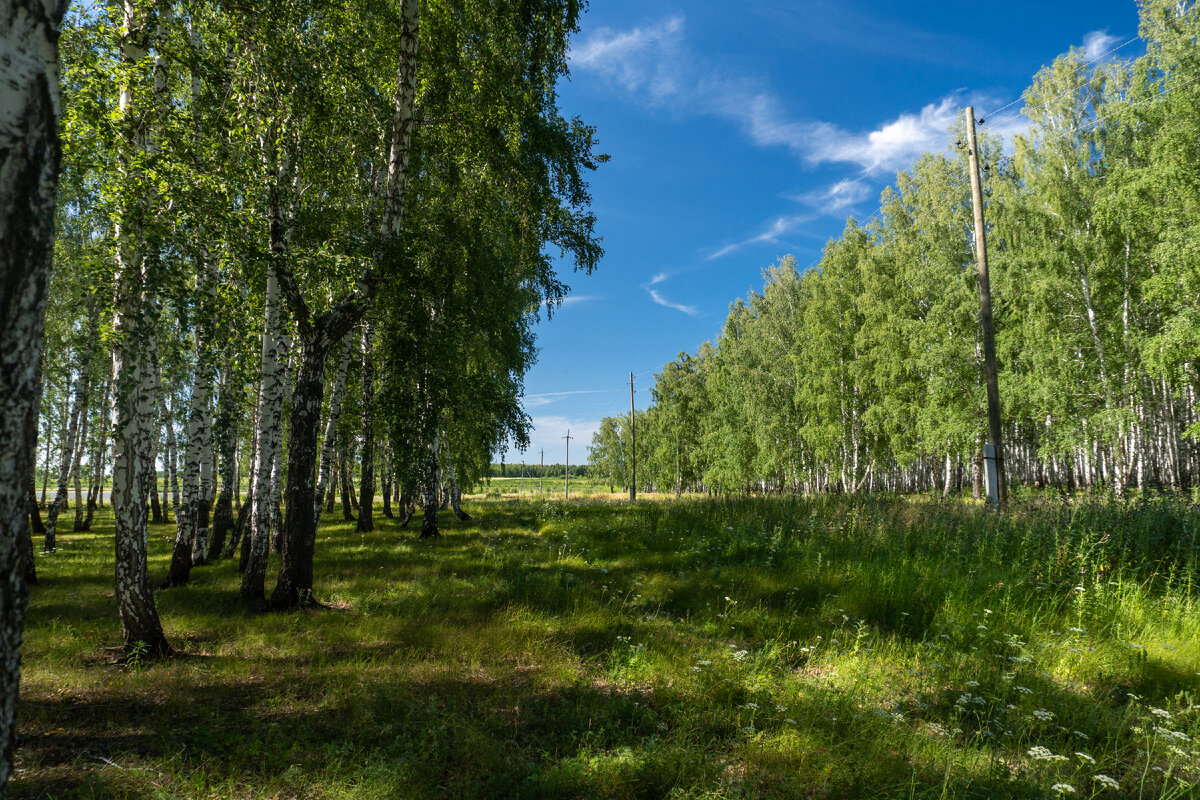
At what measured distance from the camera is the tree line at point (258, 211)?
1.95m

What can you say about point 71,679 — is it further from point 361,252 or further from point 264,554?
point 361,252

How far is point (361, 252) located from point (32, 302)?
5481 millimetres

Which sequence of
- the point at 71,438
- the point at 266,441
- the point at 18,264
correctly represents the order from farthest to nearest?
1. the point at 71,438
2. the point at 266,441
3. the point at 18,264

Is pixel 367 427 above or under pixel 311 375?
under

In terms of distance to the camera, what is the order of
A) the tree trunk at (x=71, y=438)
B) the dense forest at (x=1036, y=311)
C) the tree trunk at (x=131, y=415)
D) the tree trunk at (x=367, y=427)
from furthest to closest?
the dense forest at (x=1036, y=311)
the tree trunk at (x=367, y=427)
the tree trunk at (x=71, y=438)
the tree trunk at (x=131, y=415)

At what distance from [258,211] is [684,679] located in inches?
302

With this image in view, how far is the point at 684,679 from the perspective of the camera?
15.7ft

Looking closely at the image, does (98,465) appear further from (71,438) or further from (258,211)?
(258,211)

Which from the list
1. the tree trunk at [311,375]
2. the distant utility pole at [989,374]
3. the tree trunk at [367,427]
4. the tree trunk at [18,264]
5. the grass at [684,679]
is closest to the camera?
the tree trunk at [18,264]

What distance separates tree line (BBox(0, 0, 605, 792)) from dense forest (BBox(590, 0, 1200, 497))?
527 inches

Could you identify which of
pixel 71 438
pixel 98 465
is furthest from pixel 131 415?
pixel 98 465

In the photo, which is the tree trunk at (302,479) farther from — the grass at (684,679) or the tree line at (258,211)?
the grass at (684,679)

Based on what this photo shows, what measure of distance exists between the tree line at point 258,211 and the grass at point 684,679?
147cm

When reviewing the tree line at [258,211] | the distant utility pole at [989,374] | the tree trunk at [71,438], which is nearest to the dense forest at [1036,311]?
the distant utility pole at [989,374]
